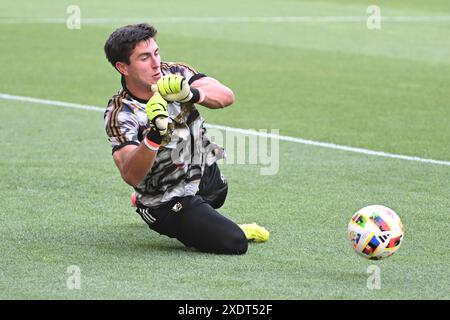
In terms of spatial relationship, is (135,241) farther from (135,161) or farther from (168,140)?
(135,161)

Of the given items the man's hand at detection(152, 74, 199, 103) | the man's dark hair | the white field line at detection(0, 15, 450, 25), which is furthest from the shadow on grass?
the white field line at detection(0, 15, 450, 25)

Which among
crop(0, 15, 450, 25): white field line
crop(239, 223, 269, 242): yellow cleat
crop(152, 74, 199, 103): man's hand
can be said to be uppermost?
crop(152, 74, 199, 103): man's hand

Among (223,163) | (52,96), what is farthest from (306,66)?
(223,163)

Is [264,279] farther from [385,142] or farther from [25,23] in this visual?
[25,23]

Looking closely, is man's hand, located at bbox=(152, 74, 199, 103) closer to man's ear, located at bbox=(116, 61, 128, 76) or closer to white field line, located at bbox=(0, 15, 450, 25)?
man's ear, located at bbox=(116, 61, 128, 76)

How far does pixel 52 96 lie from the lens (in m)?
15.4

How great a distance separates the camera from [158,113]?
7.39 meters

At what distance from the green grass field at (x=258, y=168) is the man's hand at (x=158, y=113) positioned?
0.94 meters

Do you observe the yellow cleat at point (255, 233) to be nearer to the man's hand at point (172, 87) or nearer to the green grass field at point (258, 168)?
the green grass field at point (258, 168)

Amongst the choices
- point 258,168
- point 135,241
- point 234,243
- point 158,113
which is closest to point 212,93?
point 158,113

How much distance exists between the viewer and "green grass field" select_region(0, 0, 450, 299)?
7332 mm

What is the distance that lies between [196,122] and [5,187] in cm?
254

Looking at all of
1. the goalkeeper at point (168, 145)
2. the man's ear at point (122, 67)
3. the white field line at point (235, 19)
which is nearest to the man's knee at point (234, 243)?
the goalkeeper at point (168, 145)

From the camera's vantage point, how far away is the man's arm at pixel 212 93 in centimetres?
806
